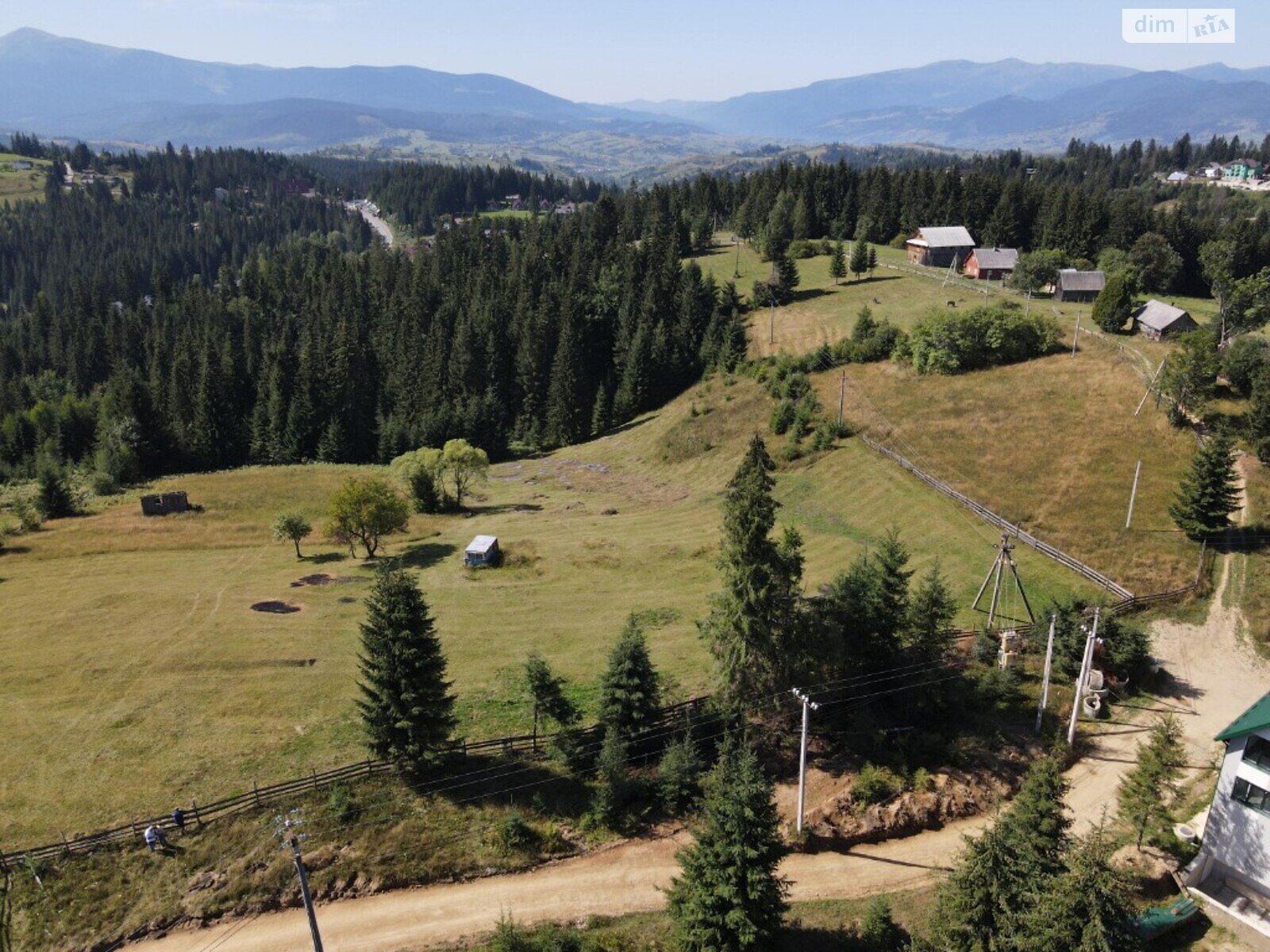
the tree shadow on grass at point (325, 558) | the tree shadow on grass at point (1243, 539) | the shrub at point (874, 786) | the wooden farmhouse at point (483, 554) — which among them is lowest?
the tree shadow on grass at point (325, 558)

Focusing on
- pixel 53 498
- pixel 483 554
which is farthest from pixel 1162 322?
pixel 53 498

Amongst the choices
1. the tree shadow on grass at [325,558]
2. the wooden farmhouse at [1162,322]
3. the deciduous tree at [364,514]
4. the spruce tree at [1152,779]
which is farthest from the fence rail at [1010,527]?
the tree shadow on grass at [325,558]

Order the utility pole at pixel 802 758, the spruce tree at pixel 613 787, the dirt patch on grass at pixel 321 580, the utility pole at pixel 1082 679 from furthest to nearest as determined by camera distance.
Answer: the dirt patch on grass at pixel 321 580, the utility pole at pixel 1082 679, the spruce tree at pixel 613 787, the utility pole at pixel 802 758

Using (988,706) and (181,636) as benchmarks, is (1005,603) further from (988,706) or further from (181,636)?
(181,636)

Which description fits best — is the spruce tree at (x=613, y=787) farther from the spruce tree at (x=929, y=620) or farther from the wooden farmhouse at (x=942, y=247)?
the wooden farmhouse at (x=942, y=247)

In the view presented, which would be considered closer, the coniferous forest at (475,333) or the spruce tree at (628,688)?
the spruce tree at (628,688)

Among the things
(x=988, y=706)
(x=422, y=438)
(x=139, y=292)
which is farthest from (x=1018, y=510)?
(x=139, y=292)

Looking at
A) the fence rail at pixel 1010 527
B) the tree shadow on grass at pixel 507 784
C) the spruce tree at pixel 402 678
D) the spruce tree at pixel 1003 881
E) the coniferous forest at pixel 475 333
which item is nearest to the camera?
the spruce tree at pixel 1003 881

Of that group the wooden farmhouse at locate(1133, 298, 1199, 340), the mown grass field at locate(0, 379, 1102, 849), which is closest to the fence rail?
the mown grass field at locate(0, 379, 1102, 849)
